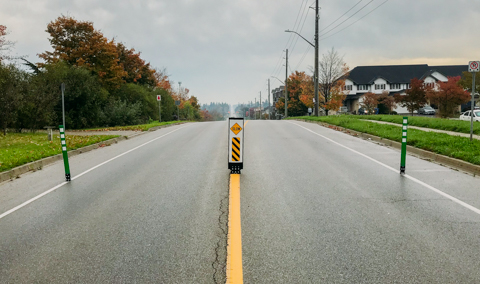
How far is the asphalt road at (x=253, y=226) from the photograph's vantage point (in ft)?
12.8

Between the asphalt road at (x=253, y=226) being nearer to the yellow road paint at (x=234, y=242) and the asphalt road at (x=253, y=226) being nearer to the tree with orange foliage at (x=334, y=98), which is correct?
the yellow road paint at (x=234, y=242)

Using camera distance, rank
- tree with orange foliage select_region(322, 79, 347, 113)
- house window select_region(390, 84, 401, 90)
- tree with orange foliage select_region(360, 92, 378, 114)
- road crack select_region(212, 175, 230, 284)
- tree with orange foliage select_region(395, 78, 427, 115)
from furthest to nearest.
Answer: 1. house window select_region(390, 84, 401, 90)
2. tree with orange foliage select_region(360, 92, 378, 114)
3. tree with orange foliage select_region(322, 79, 347, 113)
4. tree with orange foliage select_region(395, 78, 427, 115)
5. road crack select_region(212, 175, 230, 284)

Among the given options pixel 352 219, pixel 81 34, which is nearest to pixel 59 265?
pixel 352 219

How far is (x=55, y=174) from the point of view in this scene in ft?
32.3

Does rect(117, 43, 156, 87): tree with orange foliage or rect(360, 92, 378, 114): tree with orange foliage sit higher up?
rect(117, 43, 156, 87): tree with orange foliage

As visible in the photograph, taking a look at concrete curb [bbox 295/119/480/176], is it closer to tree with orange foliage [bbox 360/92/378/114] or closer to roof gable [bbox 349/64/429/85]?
tree with orange foliage [bbox 360/92/378/114]

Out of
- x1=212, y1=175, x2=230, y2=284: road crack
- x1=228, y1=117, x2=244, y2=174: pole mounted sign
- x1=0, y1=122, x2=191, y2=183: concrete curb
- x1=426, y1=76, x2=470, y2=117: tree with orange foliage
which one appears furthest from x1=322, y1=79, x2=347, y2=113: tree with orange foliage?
x1=212, y1=175, x2=230, y2=284: road crack

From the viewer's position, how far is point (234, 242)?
462 cm

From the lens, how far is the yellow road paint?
379 centimetres

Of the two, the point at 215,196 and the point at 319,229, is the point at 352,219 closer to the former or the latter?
the point at 319,229

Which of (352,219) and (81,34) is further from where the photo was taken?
(81,34)

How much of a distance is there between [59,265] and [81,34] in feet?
112

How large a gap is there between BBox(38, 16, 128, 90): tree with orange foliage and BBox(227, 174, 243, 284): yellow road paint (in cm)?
3057

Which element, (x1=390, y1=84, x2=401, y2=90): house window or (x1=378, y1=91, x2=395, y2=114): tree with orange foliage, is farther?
(x1=390, y1=84, x2=401, y2=90): house window
